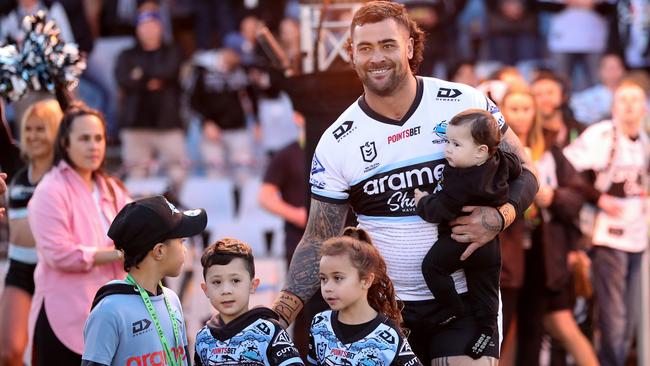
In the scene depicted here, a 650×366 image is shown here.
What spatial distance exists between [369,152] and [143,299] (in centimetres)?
111

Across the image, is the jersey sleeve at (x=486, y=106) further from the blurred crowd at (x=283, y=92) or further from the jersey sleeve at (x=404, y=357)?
the blurred crowd at (x=283, y=92)

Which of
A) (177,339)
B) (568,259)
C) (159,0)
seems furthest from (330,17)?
(159,0)

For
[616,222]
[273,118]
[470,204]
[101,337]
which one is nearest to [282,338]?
[101,337]

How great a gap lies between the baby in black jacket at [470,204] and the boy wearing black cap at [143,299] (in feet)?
3.19

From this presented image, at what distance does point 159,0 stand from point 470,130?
10204mm

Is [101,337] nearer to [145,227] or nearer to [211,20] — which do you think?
[145,227]

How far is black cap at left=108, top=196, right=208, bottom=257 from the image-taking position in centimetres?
500

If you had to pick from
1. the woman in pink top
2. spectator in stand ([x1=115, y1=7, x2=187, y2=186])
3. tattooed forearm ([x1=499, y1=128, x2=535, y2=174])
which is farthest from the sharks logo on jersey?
spectator in stand ([x1=115, y1=7, x2=187, y2=186])

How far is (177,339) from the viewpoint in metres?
5.09

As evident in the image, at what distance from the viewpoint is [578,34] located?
13859 mm

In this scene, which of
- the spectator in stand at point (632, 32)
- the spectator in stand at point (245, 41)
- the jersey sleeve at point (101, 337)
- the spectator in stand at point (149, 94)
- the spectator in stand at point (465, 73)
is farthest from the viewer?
the spectator in stand at point (245, 41)

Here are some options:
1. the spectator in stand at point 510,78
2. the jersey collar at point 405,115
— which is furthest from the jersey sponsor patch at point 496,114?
the spectator in stand at point 510,78

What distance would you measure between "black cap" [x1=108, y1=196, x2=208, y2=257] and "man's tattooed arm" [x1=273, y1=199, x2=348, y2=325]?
56 cm

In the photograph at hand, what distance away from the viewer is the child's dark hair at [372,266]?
4.99 meters
